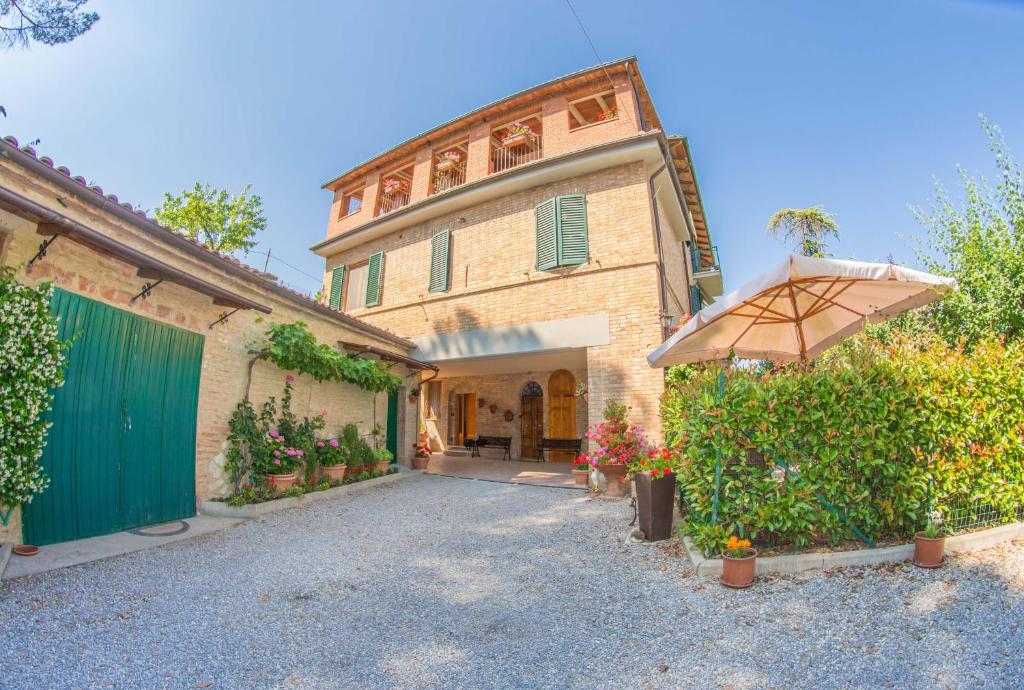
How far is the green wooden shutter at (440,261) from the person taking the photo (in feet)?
35.0

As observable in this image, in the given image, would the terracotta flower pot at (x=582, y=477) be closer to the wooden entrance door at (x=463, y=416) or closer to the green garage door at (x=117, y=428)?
the green garage door at (x=117, y=428)

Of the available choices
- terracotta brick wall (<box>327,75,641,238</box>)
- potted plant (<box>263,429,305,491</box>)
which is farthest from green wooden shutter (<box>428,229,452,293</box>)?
potted plant (<box>263,429,305,491</box>)

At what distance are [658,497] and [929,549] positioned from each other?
6.88ft

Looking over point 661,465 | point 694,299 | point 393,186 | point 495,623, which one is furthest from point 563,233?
point 495,623

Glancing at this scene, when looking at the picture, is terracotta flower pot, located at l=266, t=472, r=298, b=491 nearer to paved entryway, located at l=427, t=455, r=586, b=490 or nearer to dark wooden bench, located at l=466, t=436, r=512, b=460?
paved entryway, located at l=427, t=455, r=586, b=490

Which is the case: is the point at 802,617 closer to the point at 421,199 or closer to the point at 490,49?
the point at 490,49

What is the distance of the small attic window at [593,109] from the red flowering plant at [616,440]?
256 inches

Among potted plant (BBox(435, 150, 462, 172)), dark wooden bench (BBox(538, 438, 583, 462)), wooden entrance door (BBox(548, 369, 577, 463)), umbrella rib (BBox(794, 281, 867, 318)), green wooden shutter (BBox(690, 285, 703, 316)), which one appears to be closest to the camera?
umbrella rib (BBox(794, 281, 867, 318))

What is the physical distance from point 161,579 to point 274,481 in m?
3.03

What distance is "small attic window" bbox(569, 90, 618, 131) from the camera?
403 inches

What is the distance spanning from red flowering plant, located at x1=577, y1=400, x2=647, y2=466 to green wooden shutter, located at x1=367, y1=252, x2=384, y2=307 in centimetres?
712

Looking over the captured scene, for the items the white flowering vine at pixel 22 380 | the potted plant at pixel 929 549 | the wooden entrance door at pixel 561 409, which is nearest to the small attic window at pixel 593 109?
the wooden entrance door at pixel 561 409

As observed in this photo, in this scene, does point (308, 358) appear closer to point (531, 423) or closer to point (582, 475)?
point (582, 475)

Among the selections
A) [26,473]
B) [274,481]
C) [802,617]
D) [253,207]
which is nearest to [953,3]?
[802,617]
